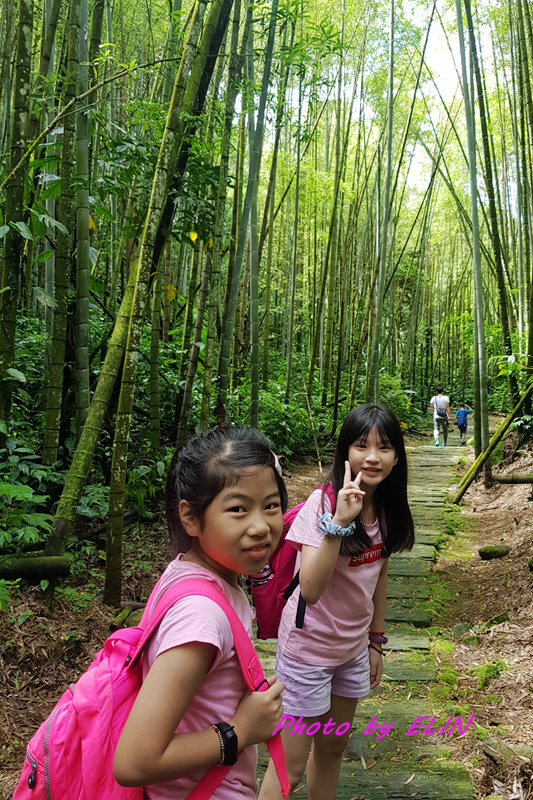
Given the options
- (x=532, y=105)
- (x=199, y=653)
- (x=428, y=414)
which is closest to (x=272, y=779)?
(x=199, y=653)

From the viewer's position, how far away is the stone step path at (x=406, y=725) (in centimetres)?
185

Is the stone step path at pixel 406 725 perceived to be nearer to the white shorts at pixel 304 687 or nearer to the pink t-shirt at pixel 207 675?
the white shorts at pixel 304 687

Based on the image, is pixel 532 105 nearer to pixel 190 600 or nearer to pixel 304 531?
pixel 304 531

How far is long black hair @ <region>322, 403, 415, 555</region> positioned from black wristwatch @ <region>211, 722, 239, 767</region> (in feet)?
2.47

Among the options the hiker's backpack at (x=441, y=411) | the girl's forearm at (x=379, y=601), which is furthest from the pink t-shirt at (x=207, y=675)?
the hiker's backpack at (x=441, y=411)

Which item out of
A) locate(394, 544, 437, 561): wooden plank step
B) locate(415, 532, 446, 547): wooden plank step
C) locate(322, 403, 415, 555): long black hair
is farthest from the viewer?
locate(415, 532, 446, 547): wooden plank step

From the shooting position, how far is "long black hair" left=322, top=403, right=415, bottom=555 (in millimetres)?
1576

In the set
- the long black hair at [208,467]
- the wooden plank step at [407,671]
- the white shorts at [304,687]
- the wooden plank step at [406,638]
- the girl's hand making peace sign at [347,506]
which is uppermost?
the long black hair at [208,467]

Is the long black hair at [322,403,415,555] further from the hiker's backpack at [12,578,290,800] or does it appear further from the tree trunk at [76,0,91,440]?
the tree trunk at [76,0,91,440]

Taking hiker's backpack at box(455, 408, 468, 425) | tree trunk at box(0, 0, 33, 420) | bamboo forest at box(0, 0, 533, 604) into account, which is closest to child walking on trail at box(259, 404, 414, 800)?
bamboo forest at box(0, 0, 533, 604)

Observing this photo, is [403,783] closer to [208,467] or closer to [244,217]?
[208,467]

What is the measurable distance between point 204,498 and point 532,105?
507 cm

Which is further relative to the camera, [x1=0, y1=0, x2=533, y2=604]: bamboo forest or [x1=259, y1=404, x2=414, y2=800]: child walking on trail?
[x1=0, y1=0, x2=533, y2=604]: bamboo forest

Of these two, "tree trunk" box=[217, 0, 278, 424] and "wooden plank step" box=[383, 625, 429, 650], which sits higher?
"tree trunk" box=[217, 0, 278, 424]
